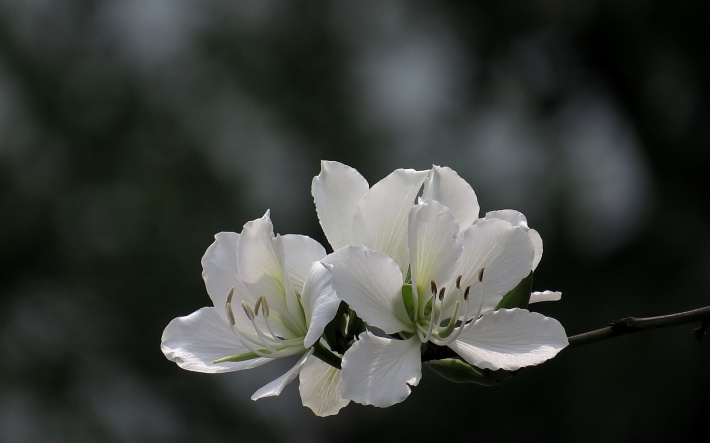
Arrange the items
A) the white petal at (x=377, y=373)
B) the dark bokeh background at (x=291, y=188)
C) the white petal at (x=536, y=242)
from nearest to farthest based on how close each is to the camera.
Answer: the white petal at (x=377, y=373)
the white petal at (x=536, y=242)
the dark bokeh background at (x=291, y=188)

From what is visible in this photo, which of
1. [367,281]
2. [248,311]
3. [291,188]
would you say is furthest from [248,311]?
[291,188]

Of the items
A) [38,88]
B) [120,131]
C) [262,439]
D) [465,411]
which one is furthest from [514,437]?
[38,88]

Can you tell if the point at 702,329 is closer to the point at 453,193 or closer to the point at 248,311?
the point at 453,193

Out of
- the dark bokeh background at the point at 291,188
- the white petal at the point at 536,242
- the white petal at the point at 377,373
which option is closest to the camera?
the white petal at the point at 377,373

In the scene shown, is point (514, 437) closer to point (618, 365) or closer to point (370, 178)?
point (618, 365)

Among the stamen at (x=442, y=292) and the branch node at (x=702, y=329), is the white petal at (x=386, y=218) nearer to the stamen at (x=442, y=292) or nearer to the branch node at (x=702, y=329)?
the stamen at (x=442, y=292)

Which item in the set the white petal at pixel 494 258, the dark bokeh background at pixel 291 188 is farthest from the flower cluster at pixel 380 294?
the dark bokeh background at pixel 291 188

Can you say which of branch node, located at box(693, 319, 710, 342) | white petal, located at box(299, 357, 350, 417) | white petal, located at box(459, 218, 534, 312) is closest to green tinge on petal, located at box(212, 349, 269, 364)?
white petal, located at box(299, 357, 350, 417)
